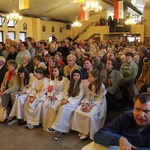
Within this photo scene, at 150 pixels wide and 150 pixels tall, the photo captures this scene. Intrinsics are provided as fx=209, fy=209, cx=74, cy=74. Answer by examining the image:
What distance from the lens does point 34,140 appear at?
303 cm

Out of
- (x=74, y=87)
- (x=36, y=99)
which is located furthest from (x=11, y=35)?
(x=74, y=87)

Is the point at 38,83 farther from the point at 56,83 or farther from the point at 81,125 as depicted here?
the point at 81,125

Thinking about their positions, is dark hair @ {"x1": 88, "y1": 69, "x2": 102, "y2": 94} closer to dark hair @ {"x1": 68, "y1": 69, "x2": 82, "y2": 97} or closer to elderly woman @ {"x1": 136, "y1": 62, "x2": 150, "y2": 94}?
dark hair @ {"x1": 68, "y1": 69, "x2": 82, "y2": 97}

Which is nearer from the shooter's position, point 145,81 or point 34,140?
point 34,140

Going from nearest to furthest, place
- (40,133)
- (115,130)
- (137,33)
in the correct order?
1. (115,130)
2. (40,133)
3. (137,33)

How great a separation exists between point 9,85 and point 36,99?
30.0 inches

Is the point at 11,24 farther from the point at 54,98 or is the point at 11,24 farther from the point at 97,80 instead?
the point at 97,80

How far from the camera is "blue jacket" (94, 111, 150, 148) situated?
1.56m

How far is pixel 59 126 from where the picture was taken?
10.2ft

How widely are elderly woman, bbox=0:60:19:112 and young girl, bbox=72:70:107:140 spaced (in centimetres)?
139

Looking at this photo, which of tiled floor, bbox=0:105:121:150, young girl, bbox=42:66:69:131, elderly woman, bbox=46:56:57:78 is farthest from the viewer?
elderly woman, bbox=46:56:57:78

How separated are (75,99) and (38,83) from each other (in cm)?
80

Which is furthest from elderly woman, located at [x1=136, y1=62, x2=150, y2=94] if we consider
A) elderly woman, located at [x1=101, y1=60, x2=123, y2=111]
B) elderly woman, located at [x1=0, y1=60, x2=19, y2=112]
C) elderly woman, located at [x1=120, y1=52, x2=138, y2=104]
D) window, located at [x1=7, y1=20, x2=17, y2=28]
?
window, located at [x1=7, y1=20, x2=17, y2=28]

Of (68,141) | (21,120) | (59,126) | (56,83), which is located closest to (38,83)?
(56,83)
